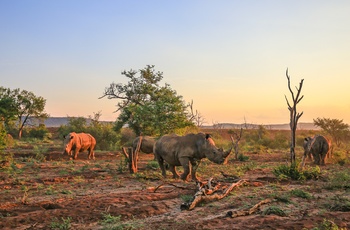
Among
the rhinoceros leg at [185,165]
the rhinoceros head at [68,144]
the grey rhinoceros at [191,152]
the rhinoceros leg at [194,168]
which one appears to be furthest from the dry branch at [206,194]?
the rhinoceros head at [68,144]

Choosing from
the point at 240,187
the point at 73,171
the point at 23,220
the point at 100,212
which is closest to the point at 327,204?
the point at 240,187

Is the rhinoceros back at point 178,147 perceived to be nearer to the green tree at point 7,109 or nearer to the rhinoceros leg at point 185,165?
the rhinoceros leg at point 185,165

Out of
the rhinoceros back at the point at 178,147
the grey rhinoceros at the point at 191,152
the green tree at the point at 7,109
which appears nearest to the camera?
the grey rhinoceros at the point at 191,152

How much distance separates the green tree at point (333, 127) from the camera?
42.8m

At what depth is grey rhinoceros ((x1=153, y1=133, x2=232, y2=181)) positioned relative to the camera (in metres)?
12.6

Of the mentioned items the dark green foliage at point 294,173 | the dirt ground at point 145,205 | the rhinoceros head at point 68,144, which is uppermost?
the rhinoceros head at point 68,144

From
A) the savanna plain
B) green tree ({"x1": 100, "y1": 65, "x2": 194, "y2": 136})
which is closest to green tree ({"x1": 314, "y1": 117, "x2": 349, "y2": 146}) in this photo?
green tree ({"x1": 100, "y1": 65, "x2": 194, "y2": 136})

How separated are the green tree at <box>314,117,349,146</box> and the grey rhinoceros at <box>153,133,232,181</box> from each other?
3354 centimetres

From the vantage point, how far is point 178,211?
833 cm

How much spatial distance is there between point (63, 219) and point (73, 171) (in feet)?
28.4

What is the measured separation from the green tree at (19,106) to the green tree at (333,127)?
34075 mm

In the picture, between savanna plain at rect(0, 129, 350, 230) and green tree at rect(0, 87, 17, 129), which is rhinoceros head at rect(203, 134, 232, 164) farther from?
green tree at rect(0, 87, 17, 129)

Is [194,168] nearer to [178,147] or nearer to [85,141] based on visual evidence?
[178,147]

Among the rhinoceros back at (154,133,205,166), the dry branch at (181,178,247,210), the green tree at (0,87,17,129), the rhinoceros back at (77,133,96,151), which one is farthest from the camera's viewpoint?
the green tree at (0,87,17,129)
